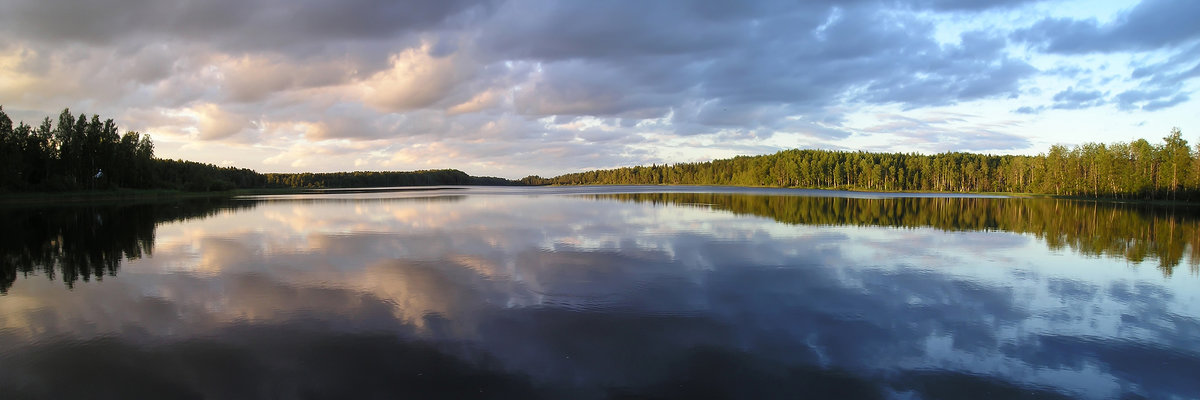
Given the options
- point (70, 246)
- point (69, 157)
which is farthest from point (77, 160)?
point (70, 246)

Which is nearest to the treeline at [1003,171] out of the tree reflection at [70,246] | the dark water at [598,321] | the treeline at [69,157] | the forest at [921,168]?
the forest at [921,168]

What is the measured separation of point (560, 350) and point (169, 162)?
130 meters

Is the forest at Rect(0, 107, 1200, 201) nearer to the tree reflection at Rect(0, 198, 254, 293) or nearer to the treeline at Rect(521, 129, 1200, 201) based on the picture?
the treeline at Rect(521, 129, 1200, 201)

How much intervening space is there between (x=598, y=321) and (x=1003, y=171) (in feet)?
493

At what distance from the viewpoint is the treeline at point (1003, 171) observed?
6631 cm

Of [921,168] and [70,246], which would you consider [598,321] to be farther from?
[921,168]


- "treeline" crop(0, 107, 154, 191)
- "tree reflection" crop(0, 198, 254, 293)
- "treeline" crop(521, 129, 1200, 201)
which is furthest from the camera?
"treeline" crop(521, 129, 1200, 201)

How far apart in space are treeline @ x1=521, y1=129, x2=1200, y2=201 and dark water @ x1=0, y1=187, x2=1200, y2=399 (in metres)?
65.6

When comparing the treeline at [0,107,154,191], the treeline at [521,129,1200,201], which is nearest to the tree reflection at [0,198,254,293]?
the treeline at [0,107,154,191]

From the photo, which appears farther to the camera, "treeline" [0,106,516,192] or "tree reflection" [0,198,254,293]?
"treeline" [0,106,516,192]

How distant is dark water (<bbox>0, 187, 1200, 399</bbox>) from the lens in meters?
7.11

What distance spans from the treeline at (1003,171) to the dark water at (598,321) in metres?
65.6

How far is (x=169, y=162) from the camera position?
108 metres

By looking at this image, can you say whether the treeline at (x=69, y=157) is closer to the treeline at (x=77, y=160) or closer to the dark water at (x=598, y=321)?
the treeline at (x=77, y=160)
